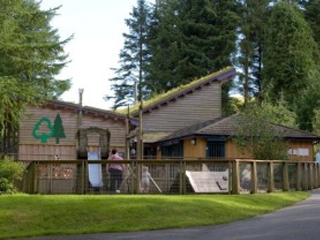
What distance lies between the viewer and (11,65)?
29.4m

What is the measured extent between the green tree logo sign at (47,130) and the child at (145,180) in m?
14.3

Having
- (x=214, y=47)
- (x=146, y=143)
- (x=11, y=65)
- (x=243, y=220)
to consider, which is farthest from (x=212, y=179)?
(x=214, y=47)

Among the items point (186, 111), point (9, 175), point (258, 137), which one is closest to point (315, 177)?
point (258, 137)

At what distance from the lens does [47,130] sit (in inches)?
1308

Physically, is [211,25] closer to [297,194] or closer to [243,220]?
[297,194]

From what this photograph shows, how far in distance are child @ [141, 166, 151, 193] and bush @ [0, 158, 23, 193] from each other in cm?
393

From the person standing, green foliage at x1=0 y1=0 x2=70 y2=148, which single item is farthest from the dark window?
the person standing

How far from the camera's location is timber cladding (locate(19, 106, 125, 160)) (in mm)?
32719

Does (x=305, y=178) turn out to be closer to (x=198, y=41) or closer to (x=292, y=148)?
(x=292, y=148)

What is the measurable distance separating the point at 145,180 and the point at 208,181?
2040 millimetres

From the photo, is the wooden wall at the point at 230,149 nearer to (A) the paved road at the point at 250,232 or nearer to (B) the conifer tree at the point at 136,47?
(A) the paved road at the point at 250,232

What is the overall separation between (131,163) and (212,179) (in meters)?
2.68

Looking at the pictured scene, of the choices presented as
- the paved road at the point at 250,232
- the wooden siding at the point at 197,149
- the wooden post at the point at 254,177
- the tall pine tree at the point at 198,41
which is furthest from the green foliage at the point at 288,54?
the paved road at the point at 250,232

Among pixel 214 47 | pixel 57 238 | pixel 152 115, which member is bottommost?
pixel 57 238
